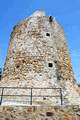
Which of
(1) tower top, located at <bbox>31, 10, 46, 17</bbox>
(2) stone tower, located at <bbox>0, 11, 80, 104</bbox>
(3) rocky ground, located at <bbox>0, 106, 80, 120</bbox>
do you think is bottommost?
(3) rocky ground, located at <bbox>0, 106, 80, 120</bbox>

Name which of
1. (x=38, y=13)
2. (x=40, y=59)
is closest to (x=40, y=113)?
(x=40, y=59)

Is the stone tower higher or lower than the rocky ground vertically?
higher

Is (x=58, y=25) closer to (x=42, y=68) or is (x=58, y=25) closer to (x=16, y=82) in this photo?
(x=42, y=68)

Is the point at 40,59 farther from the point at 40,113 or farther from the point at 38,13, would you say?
the point at 40,113

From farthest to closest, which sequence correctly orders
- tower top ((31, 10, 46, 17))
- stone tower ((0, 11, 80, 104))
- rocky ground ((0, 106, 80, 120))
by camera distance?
1. tower top ((31, 10, 46, 17))
2. stone tower ((0, 11, 80, 104))
3. rocky ground ((0, 106, 80, 120))

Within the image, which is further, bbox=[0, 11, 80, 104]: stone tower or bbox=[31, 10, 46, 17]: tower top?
bbox=[31, 10, 46, 17]: tower top

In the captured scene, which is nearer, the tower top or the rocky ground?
the rocky ground

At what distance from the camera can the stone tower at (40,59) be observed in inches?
561

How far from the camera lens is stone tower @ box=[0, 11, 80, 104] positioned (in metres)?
14.2

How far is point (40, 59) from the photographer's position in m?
15.0

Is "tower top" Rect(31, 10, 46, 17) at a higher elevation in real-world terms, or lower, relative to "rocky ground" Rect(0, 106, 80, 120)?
higher

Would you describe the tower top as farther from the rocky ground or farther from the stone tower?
the rocky ground

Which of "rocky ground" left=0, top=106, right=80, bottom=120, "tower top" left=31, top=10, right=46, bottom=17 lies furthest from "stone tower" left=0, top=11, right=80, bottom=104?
"rocky ground" left=0, top=106, right=80, bottom=120

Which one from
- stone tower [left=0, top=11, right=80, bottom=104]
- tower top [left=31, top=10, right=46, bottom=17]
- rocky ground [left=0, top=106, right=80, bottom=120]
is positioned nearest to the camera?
rocky ground [left=0, top=106, right=80, bottom=120]
